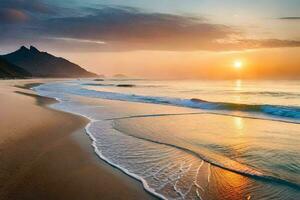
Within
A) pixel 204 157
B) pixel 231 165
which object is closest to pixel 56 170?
pixel 204 157

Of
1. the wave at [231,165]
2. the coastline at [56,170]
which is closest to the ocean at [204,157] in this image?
the wave at [231,165]

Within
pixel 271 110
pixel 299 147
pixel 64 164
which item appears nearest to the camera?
pixel 64 164

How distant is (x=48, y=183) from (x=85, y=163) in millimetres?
1642

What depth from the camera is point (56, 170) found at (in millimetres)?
6879

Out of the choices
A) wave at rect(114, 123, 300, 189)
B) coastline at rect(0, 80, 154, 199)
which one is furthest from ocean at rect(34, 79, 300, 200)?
coastline at rect(0, 80, 154, 199)

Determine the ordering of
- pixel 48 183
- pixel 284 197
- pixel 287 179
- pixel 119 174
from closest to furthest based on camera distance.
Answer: pixel 284 197, pixel 48 183, pixel 287 179, pixel 119 174

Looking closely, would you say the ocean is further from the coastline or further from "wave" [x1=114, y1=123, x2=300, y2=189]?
the coastline

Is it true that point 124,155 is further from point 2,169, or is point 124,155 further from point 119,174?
point 2,169

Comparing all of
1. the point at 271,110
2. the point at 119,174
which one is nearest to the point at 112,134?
the point at 119,174

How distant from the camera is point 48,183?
6.00 metres

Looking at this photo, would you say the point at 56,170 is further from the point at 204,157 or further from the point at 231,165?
the point at 231,165

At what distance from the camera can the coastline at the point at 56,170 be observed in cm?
556

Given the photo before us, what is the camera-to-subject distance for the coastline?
5.56m

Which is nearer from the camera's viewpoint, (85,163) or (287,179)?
(287,179)
